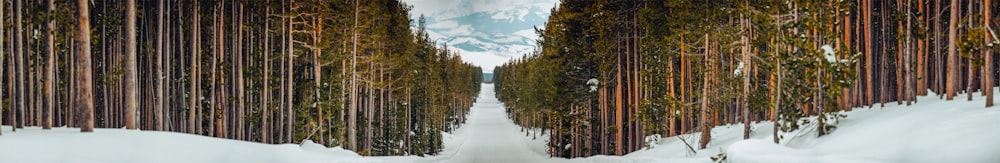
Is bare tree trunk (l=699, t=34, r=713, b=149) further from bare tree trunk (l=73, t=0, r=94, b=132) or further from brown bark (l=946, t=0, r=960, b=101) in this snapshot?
bare tree trunk (l=73, t=0, r=94, b=132)

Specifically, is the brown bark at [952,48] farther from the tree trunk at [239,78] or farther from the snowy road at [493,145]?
the tree trunk at [239,78]

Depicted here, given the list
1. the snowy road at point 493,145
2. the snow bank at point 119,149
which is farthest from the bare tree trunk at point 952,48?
the snowy road at point 493,145

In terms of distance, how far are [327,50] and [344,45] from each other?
1.07 meters

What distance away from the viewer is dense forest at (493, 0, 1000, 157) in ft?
40.8

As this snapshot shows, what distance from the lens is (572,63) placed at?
87.6ft

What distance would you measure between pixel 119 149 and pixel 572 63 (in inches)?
778

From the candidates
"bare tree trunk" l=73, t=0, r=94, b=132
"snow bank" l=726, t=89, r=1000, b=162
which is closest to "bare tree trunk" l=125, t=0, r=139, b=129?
"bare tree trunk" l=73, t=0, r=94, b=132

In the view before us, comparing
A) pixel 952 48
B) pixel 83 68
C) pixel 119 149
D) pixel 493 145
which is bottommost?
pixel 493 145

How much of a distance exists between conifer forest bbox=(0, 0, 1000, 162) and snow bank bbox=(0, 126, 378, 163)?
4.92ft

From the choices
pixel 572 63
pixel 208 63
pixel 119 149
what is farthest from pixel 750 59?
pixel 208 63

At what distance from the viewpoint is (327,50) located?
2333 centimetres

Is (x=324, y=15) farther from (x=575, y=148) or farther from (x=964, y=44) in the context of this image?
(x=964, y=44)

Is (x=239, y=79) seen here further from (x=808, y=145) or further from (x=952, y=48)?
(x=952, y=48)

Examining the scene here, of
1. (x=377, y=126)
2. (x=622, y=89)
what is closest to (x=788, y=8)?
(x=622, y=89)
